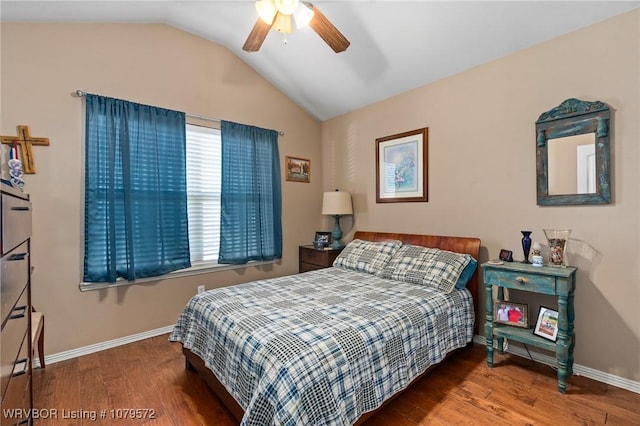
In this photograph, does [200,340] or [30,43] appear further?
[30,43]

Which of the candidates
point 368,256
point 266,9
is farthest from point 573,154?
point 266,9

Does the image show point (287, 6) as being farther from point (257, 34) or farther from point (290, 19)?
point (257, 34)

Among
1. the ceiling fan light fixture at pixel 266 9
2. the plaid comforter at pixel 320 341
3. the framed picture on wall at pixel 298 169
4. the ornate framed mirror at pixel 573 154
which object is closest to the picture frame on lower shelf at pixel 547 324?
the plaid comforter at pixel 320 341

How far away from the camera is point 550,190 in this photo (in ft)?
7.64

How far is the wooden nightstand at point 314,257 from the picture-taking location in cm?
364

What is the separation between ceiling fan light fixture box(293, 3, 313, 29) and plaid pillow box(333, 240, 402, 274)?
6.88ft

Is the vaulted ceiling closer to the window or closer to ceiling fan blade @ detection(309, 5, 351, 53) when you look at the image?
ceiling fan blade @ detection(309, 5, 351, 53)

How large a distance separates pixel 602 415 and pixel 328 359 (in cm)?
177

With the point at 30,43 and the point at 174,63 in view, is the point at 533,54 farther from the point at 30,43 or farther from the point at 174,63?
the point at 30,43

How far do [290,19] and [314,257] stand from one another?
2.62 m

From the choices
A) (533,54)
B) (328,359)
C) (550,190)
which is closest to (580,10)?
(533,54)

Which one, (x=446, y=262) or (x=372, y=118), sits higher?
(x=372, y=118)

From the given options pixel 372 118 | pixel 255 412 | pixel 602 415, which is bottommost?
pixel 602 415

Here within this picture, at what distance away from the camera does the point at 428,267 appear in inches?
99.3
